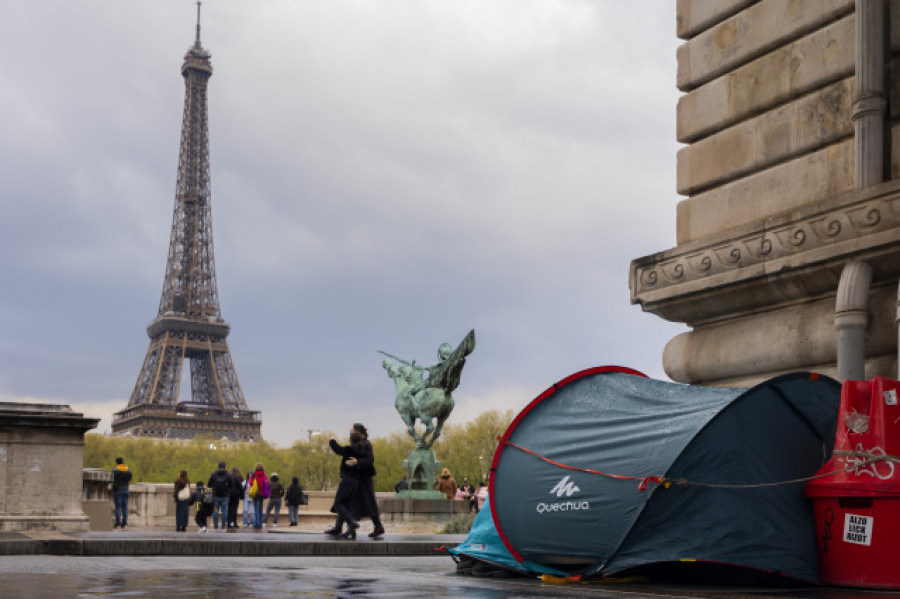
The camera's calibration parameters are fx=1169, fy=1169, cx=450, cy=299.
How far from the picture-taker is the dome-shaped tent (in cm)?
830

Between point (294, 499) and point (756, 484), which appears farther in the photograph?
point (294, 499)

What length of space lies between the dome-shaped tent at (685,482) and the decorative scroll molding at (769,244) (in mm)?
1201

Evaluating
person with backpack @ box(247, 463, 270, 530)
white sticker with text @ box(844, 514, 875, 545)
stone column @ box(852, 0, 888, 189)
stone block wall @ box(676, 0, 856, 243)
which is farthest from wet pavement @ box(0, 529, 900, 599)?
person with backpack @ box(247, 463, 270, 530)

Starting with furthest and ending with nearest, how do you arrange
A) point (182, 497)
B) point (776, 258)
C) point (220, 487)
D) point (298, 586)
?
1. point (220, 487)
2. point (182, 497)
3. point (776, 258)
4. point (298, 586)

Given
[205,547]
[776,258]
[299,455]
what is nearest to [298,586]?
[776,258]

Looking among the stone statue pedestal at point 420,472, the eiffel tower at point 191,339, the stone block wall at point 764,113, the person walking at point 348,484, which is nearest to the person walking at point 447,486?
the stone statue pedestal at point 420,472

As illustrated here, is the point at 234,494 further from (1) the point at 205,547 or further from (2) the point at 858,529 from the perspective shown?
(2) the point at 858,529

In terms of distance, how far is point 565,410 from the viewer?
32.0 feet

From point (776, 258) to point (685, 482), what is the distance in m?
2.35

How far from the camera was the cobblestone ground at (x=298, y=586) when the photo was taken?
734 cm

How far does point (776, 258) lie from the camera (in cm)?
958

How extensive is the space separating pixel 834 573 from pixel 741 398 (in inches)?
53.6

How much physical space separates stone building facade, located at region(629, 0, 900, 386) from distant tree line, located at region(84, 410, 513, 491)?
8559 centimetres

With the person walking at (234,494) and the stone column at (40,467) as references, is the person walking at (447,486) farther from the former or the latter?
the stone column at (40,467)
